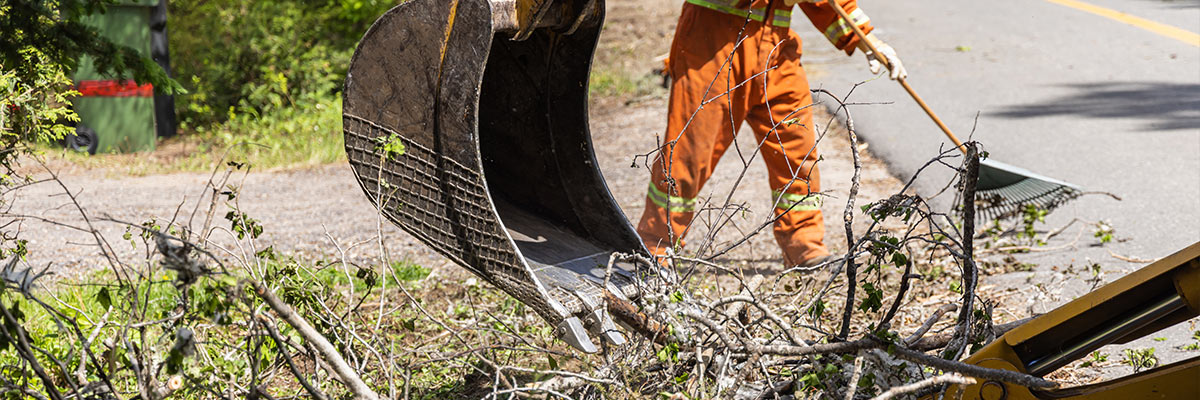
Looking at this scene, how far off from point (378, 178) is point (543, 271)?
2.12 feet

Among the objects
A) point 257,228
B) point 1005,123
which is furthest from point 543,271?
point 1005,123

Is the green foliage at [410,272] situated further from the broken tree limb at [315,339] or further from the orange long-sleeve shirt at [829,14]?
the broken tree limb at [315,339]

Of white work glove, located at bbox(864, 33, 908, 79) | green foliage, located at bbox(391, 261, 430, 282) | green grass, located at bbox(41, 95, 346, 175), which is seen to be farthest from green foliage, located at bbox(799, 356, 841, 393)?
green grass, located at bbox(41, 95, 346, 175)

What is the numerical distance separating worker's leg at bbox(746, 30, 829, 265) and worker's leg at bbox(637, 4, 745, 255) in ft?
0.38

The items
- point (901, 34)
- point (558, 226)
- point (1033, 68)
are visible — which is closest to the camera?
point (558, 226)

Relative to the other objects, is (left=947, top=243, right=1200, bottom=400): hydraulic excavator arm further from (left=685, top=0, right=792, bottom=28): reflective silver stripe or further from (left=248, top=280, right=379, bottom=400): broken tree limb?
(left=685, top=0, right=792, bottom=28): reflective silver stripe

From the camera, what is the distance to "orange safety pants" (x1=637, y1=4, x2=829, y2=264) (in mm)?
4395

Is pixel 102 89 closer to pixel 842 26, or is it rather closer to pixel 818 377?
pixel 842 26

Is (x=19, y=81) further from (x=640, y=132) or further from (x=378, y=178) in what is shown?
(x=640, y=132)

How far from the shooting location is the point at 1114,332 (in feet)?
6.77

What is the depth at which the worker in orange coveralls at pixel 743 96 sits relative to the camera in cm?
438

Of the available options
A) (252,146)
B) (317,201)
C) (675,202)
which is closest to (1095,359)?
(675,202)

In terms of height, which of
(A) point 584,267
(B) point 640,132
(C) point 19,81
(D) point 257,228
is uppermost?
(C) point 19,81

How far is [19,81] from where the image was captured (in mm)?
3201
